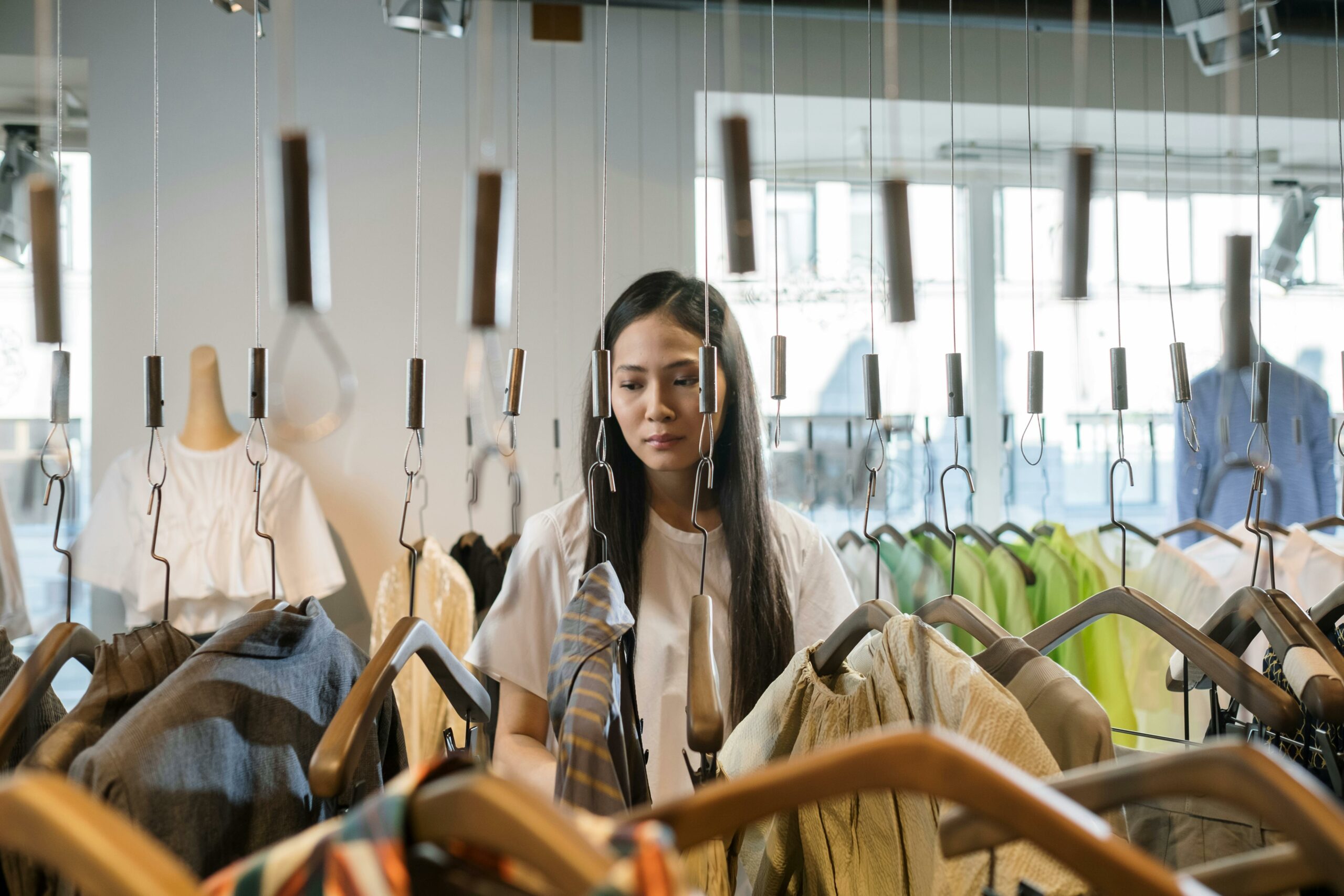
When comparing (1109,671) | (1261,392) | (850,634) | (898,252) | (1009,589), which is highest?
(898,252)

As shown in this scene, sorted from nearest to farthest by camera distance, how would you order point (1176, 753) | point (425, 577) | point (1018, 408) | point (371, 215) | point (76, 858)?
point (76, 858)
point (1176, 753)
point (425, 577)
point (371, 215)
point (1018, 408)

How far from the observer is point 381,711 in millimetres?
895

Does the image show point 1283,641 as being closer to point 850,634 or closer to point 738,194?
point 850,634

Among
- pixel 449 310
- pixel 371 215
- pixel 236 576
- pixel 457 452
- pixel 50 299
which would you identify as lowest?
pixel 236 576

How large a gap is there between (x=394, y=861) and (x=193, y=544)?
177 cm

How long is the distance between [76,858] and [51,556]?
7.57 ft

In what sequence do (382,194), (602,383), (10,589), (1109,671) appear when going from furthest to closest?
1. (382,194)
2. (10,589)
3. (1109,671)
4. (602,383)

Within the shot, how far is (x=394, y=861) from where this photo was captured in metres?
0.36

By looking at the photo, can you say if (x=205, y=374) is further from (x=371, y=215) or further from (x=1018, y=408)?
(x=1018, y=408)

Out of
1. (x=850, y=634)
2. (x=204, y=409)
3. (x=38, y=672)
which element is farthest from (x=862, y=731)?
(x=204, y=409)

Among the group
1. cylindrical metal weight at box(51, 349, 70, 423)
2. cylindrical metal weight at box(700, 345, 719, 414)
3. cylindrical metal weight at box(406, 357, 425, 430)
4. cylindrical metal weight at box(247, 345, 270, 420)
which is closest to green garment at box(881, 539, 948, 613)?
cylindrical metal weight at box(700, 345, 719, 414)

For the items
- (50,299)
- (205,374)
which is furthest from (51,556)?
(50,299)

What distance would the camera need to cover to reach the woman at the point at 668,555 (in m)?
1.12

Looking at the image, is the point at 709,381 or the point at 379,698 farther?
the point at 709,381
